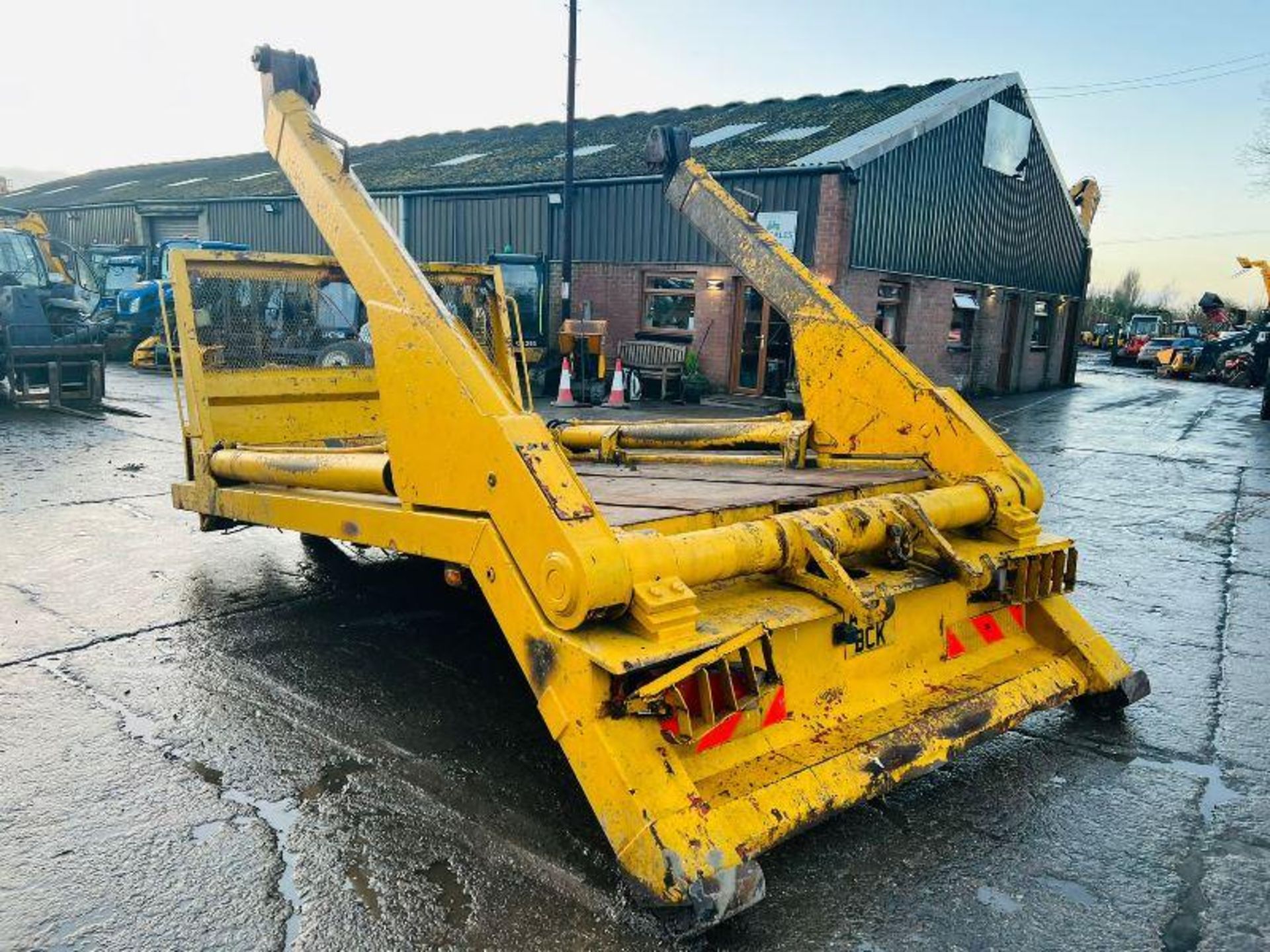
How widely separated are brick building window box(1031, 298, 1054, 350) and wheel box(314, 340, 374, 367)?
21.8m

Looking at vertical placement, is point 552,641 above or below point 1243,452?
above

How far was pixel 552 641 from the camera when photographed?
2627mm

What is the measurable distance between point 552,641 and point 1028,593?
2134 mm

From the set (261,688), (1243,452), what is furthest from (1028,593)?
(1243,452)

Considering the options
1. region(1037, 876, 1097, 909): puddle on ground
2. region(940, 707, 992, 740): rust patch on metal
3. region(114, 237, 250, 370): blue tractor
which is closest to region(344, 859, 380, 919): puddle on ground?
region(940, 707, 992, 740): rust patch on metal

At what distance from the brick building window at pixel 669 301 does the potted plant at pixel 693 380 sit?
0.76 m

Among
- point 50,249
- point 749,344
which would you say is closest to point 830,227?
point 749,344

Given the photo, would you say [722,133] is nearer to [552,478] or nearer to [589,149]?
[589,149]

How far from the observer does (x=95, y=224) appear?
32281 millimetres

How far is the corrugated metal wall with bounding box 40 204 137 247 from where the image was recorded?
30531 millimetres

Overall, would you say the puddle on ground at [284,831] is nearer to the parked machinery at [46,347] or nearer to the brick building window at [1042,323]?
the parked machinery at [46,347]

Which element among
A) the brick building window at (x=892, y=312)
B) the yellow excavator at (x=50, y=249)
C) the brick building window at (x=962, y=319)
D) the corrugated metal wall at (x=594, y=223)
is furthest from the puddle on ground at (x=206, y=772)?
the brick building window at (x=962, y=319)

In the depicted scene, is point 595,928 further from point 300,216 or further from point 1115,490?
point 300,216

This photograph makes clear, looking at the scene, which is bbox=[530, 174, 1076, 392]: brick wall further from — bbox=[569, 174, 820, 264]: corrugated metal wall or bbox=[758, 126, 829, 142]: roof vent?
bbox=[758, 126, 829, 142]: roof vent
